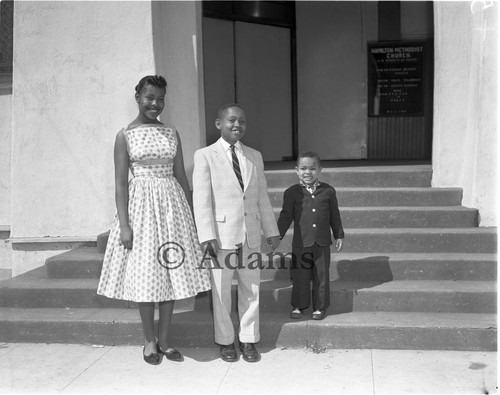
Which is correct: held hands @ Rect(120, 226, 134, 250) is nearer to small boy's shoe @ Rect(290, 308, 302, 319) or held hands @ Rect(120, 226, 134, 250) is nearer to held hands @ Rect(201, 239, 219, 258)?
held hands @ Rect(201, 239, 219, 258)

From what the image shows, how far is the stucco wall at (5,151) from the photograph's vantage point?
23.2ft

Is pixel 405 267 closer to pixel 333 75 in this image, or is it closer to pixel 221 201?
pixel 221 201

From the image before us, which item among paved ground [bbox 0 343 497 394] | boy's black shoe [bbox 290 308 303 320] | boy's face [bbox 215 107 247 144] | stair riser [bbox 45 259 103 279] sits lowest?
paved ground [bbox 0 343 497 394]

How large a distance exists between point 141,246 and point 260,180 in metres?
0.96

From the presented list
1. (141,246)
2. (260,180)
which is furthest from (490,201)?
(141,246)

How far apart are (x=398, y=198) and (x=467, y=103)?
1203mm

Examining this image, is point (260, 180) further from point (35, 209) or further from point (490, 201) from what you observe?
point (35, 209)

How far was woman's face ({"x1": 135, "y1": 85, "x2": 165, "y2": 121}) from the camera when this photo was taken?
4.11 metres

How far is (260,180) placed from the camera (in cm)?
439

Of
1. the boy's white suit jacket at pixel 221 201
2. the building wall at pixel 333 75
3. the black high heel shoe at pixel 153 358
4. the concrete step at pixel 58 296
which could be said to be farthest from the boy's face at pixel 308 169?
the building wall at pixel 333 75

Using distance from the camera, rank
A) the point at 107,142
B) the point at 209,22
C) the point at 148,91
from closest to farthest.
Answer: the point at 148,91 < the point at 107,142 < the point at 209,22

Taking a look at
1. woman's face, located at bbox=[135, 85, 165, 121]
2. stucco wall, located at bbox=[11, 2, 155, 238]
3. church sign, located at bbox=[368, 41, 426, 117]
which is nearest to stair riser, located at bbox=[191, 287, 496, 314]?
woman's face, located at bbox=[135, 85, 165, 121]

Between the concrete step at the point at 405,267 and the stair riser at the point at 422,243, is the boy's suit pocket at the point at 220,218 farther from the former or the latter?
the stair riser at the point at 422,243

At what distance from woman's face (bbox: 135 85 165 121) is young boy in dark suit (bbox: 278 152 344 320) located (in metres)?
1.14
